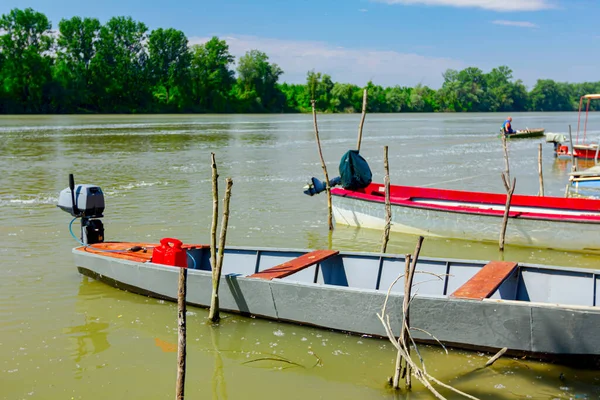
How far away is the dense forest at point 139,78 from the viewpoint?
87500mm

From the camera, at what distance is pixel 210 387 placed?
714cm

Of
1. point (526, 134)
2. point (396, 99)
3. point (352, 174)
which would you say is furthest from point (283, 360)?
point (396, 99)

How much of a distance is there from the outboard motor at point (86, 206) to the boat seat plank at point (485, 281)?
6.17 metres

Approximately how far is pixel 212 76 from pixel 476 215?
328 ft

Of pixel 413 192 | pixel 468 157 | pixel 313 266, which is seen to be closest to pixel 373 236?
pixel 413 192

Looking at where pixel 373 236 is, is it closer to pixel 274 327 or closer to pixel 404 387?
pixel 274 327

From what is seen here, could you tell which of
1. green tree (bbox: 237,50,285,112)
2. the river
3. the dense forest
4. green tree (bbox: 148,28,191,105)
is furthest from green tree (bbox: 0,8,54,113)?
the river

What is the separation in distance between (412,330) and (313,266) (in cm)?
220

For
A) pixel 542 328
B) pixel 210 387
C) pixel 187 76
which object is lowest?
pixel 210 387

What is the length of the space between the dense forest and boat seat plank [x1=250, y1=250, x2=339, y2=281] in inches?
3199

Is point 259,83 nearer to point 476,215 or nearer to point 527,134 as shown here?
point 527,134

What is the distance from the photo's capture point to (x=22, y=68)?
284 ft

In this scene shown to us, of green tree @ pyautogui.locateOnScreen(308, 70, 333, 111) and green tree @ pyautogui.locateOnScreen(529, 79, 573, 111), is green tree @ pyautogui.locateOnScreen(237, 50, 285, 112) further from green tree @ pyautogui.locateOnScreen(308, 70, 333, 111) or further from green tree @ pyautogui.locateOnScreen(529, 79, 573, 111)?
green tree @ pyautogui.locateOnScreen(529, 79, 573, 111)

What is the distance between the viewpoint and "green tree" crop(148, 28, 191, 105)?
4210 inches
